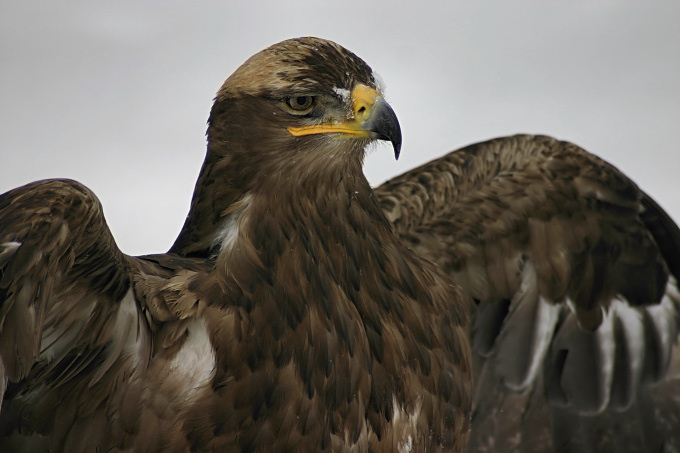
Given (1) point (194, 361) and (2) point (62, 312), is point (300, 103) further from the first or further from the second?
(2) point (62, 312)

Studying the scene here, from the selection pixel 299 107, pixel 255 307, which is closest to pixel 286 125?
pixel 299 107

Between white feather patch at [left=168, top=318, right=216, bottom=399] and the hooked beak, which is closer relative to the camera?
white feather patch at [left=168, top=318, right=216, bottom=399]

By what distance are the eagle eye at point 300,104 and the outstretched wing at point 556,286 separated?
4.61 ft

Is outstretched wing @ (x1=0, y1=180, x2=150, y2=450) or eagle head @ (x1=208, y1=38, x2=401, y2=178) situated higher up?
eagle head @ (x1=208, y1=38, x2=401, y2=178)

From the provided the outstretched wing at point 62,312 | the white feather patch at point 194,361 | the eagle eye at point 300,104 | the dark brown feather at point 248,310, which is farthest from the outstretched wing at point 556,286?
the outstretched wing at point 62,312

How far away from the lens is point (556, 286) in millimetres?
4344

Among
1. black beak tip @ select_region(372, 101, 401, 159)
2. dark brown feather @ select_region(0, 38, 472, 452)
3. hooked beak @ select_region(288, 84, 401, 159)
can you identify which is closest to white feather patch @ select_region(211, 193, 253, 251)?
dark brown feather @ select_region(0, 38, 472, 452)

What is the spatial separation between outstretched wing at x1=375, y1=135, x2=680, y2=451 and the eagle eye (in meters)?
1.40

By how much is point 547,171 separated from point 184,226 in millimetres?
1991

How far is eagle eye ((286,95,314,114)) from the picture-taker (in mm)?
2988

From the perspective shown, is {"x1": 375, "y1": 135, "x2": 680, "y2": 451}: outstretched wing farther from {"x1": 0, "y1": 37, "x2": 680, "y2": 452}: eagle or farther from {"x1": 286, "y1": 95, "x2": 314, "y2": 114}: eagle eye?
{"x1": 286, "y1": 95, "x2": 314, "y2": 114}: eagle eye

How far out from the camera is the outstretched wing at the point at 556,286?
4258mm

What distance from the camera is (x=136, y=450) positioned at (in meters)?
2.81

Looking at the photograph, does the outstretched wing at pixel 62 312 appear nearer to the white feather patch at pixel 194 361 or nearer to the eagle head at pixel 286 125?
the white feather patch at pixel 194 361
